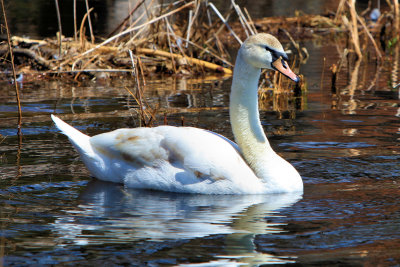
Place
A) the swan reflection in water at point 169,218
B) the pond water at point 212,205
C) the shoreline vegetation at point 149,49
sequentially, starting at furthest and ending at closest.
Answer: the shoreline vegetation at point 149,49 → the swan reflection in water at point 169,218 → the pond water at point 212,205

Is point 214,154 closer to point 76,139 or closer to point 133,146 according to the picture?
point 133,146

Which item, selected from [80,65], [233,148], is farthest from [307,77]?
[233,148]

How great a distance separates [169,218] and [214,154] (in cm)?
84

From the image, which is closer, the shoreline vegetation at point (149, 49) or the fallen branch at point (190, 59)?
the shoreline vegetation at point (149, 49)

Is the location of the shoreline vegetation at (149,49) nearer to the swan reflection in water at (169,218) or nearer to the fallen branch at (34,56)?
the fallen branch at (34,56)

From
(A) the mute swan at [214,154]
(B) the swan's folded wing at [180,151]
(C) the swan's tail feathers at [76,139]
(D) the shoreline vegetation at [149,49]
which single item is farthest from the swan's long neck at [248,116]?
(D) the shoreline vegetation at [149,49]

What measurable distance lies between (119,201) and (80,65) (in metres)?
7.43

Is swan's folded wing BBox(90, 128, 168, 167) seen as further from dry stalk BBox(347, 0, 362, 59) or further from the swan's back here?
dry stalk BBox(347, 0, 362, 59)

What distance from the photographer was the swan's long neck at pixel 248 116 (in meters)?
6.17

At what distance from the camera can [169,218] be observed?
5.35 m

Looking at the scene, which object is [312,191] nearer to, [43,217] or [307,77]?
[43,217]

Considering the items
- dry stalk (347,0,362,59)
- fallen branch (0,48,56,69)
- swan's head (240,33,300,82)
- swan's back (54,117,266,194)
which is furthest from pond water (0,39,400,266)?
dry stalk (347,0,362,59)

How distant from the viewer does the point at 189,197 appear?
19.8 feet

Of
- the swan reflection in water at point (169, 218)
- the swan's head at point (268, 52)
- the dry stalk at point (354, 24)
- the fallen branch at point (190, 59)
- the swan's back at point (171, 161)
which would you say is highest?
the dry stalk at point (354, 24)
